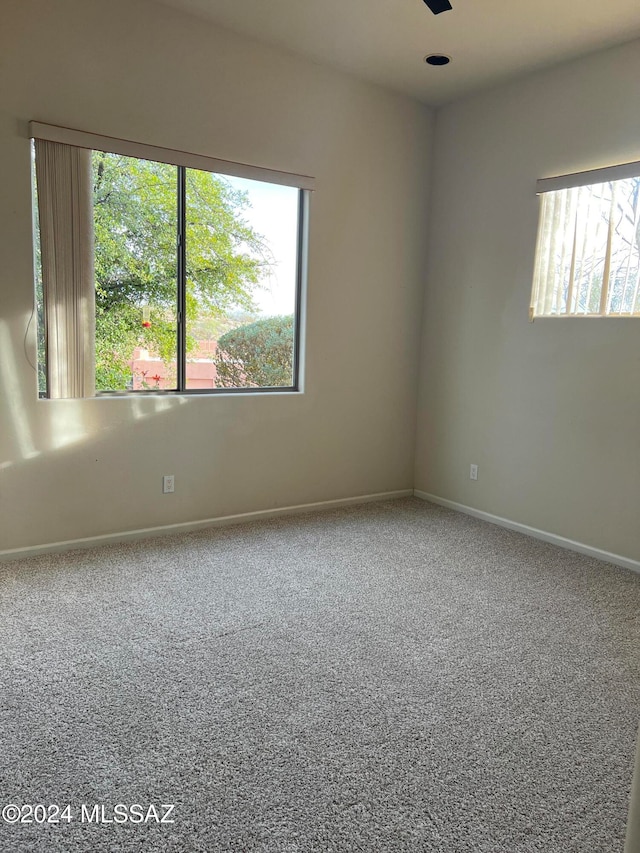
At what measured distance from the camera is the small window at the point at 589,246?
3316mm

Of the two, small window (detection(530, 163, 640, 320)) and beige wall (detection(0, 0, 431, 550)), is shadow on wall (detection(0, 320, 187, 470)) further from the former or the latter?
small window (detection(530, 163, 640, 320))

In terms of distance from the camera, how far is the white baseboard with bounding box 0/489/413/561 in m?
3.27

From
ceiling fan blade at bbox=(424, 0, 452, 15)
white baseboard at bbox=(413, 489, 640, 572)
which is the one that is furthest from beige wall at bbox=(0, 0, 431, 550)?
ceiling fan blade at bbox=(424, 0, 452, 15)

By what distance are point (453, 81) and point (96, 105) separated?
2.33m

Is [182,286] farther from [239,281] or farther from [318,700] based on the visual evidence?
[318,700]

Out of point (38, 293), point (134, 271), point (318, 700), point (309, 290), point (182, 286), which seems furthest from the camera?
point (309, 290)

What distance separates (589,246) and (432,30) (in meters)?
1.51

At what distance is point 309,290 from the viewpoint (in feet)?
13.3

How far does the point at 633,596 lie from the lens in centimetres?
305

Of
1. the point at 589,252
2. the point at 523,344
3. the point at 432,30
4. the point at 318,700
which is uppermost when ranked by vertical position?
the point at 432,30

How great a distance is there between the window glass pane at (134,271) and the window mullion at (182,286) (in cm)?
3

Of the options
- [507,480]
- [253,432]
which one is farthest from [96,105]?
[507,480]

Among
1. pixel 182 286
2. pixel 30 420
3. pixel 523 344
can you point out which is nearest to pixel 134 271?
pixel 182 286

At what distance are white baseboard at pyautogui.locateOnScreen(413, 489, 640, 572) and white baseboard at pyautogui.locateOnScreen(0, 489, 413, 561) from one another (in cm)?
39
